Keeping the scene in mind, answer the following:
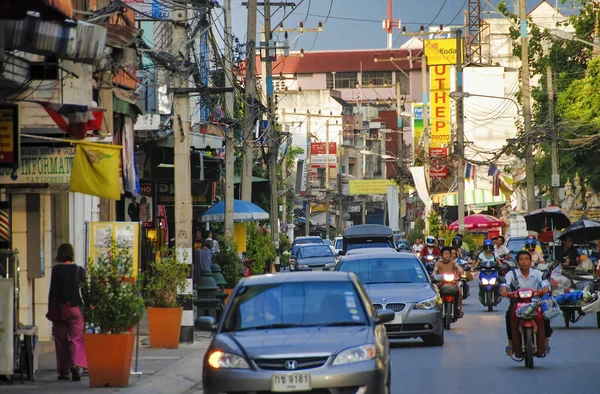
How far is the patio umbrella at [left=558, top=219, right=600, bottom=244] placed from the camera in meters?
34.2

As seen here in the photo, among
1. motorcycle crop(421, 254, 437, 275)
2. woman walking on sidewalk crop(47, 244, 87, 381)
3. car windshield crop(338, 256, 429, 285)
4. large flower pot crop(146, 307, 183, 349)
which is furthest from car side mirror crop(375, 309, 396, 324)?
motorcycle crop(421, 254, 437, 275)

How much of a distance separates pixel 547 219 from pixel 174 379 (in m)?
29.9

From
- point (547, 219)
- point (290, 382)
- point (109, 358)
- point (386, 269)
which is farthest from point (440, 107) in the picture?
point (290, 382)

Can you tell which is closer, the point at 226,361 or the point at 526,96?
the point at 226,361

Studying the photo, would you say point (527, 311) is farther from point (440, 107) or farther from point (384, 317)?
point (440, 107)

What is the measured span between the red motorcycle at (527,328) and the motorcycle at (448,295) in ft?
24.7

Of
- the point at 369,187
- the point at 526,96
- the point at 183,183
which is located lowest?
the point at 183,183

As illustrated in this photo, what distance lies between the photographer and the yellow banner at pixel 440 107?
79.2 meters

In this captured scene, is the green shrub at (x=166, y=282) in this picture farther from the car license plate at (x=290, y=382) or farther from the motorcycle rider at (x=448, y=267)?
the car license plate at (x=290, y=382)

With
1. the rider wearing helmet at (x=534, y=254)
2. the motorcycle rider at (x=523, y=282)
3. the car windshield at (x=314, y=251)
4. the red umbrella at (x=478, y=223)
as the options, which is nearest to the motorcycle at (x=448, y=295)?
the rider wearing helmet at (x=534, y=254)

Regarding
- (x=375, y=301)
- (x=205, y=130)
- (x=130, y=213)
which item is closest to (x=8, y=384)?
(x=375, y=301)

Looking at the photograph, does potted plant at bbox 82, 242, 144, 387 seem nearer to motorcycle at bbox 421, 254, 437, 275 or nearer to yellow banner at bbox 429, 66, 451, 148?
motorcycle at bbox 421, 254, 437, 275

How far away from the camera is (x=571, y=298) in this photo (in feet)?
81.1

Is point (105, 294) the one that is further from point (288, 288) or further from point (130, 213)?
point (130, 213)
